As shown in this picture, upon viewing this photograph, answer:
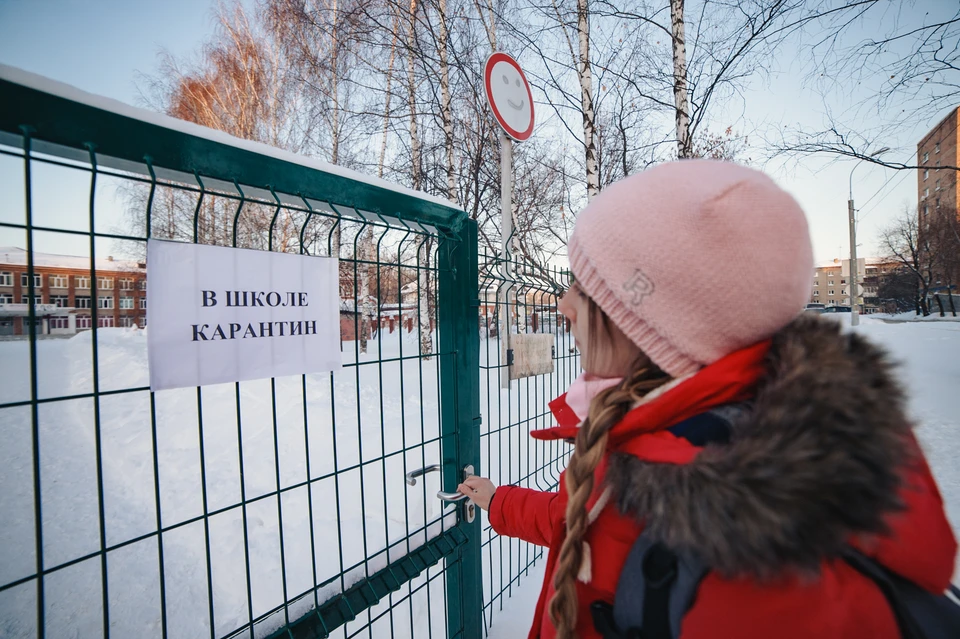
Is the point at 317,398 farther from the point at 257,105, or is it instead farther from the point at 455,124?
the point at 257,105

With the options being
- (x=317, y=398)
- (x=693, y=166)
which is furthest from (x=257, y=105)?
(x=693, y=166)

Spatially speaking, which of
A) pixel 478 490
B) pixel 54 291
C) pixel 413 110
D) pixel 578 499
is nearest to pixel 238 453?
pixel 54 291

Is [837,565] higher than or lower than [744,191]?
lower

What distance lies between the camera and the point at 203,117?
475 inches

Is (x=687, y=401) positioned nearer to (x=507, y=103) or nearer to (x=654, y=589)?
(x=654, y=589)

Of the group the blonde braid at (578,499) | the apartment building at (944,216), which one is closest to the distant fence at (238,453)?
the blonde braid at (578,499)

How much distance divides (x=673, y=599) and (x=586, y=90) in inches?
301

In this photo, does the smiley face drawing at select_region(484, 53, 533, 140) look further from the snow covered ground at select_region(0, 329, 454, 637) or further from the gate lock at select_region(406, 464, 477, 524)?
the gate lock at select_region(406, 464, 477, 524)

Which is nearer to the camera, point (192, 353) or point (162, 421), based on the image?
point (192, 353)

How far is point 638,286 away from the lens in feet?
2.72

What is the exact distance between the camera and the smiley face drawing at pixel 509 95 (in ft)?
10.4

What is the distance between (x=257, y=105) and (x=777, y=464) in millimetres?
14728

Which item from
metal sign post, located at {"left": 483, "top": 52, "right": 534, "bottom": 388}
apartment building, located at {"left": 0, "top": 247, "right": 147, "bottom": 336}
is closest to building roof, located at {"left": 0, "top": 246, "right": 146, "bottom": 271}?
apartment building, located at {"left": 0, "top": 247, "right": 147, "bottom": 336}

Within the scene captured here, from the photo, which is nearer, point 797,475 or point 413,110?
point 797,475
